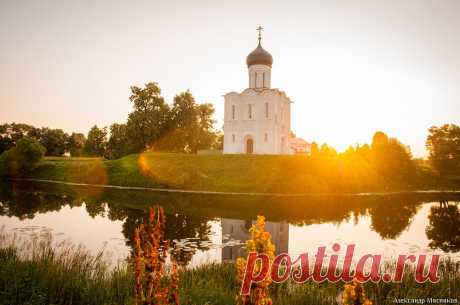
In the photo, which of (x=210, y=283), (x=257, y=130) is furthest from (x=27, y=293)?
(x=257, y=130)

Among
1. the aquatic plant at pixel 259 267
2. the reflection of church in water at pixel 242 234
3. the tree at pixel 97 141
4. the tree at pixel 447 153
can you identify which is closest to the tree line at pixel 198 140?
the tree at pixel 447 153

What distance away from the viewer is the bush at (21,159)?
4872cm

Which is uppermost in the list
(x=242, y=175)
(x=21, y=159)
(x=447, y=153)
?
(x=447, y=153)

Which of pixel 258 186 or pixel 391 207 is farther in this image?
pixel 258 186

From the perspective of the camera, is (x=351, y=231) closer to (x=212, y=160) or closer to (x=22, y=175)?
(x=212, y=160)

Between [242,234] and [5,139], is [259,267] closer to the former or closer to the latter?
[242,234]

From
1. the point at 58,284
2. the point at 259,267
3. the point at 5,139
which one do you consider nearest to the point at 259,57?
the point at 58,284

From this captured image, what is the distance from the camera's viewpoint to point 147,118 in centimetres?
4866

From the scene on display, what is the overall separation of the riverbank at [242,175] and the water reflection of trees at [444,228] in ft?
35.8

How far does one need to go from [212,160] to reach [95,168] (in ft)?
55.6

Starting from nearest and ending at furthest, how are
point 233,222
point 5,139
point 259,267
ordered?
point 259,267, point 233,222, point 5,139

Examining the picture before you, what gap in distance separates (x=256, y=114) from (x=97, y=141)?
2006 inches

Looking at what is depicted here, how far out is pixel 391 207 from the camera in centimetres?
2697

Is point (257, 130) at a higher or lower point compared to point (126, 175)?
higher
